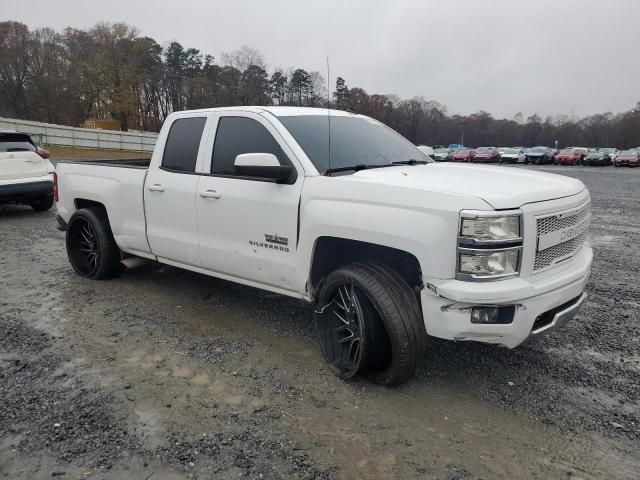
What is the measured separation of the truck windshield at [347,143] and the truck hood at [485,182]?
26 cm

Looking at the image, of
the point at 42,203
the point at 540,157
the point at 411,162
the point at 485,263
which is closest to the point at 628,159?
the point at 540,157

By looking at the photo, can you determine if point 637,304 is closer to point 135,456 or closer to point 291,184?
point 291,184

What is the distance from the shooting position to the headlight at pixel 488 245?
277 centimetres

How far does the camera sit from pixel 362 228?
3191 millimetres

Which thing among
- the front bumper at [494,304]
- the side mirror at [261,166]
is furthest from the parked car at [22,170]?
the front bumper at [494,304]

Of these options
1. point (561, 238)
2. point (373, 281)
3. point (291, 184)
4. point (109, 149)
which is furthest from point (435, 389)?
point (109, 149)

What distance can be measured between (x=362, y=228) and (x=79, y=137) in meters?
42.2

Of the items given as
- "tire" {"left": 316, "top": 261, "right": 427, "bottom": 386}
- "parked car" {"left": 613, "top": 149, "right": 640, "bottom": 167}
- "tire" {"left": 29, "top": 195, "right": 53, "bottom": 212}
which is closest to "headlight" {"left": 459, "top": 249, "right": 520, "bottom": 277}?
"tire" {"left": 316, "top": 261, "right": 427, "bottom": 386}

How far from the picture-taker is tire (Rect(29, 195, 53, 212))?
10.8m

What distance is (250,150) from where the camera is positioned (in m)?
4.11

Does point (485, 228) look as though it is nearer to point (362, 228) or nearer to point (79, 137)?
point (362, 228)

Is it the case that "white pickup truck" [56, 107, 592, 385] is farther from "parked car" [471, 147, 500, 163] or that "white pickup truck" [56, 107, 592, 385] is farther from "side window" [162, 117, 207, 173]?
"parked car" [471, 147, 500, 163]

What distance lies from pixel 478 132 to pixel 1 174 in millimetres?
117023

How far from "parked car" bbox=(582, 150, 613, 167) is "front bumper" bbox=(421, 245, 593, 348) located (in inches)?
1758
